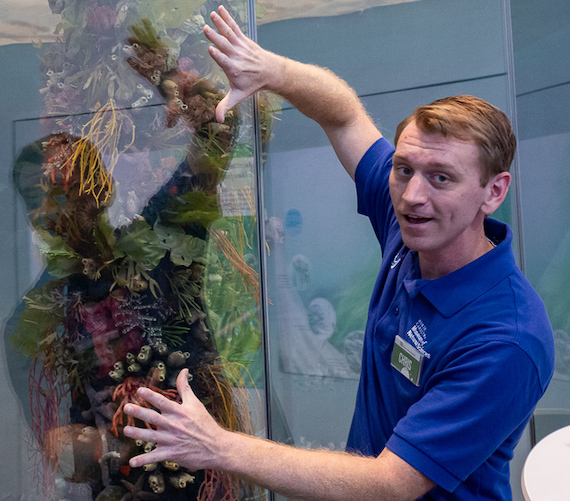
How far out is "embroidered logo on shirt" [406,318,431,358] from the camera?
1.13 metres

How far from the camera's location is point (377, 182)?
1.45m

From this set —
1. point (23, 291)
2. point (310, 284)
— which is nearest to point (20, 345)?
point (23, 291)

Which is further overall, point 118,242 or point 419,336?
point 118,242

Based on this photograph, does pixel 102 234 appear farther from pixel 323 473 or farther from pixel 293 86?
pixel 323 473

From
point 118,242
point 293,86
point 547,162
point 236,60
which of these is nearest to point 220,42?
point 236,60

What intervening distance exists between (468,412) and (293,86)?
0.84m

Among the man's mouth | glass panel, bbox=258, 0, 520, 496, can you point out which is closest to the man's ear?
the man's mouth

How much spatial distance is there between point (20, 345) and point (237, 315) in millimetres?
516

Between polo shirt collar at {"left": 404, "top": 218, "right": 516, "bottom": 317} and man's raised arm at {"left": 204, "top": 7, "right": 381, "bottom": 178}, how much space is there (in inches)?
19.0

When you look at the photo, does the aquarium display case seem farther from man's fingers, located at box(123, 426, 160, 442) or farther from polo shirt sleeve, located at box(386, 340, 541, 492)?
polo shirt sleeve, located at box(386, 340, 541, 492)

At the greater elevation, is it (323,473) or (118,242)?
(118,242)

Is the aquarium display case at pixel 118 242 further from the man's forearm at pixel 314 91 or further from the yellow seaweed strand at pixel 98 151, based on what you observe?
the man's forearm at pixel 314 91

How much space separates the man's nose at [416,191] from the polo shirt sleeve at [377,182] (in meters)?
0.29

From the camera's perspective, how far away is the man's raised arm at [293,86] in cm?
126
